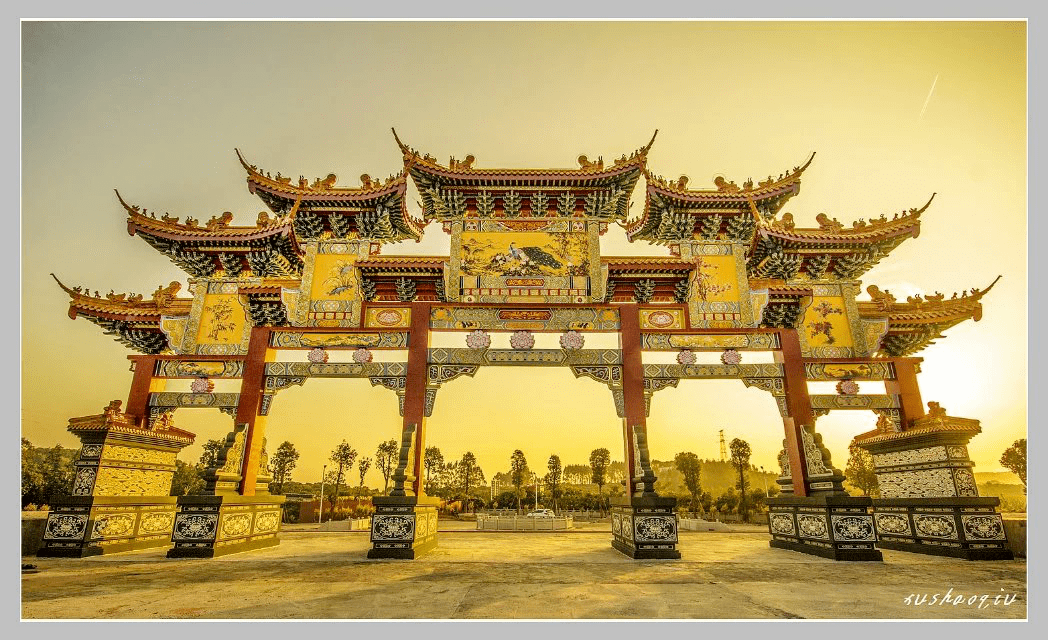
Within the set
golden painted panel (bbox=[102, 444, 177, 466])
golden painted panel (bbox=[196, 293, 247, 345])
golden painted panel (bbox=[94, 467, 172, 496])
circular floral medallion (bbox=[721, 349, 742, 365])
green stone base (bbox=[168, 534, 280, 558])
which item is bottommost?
green stone base (bbox=[168, 534, 280, 558])

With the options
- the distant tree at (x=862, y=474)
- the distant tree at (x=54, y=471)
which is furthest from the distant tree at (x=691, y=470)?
the distant tree at (x=54, y=471)

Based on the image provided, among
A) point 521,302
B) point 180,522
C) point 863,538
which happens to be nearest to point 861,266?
point 863,538

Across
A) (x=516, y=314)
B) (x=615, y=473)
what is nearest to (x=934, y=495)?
(x=516, y=314)

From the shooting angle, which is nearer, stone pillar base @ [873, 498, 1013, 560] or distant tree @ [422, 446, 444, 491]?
stone pillar base @ [873, 498, 1013, 560]

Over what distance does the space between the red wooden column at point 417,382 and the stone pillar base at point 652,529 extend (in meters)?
4.77

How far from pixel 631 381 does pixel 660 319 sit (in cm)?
201

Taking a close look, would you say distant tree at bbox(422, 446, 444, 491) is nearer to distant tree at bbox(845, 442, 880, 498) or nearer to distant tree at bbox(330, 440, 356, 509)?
distant tree at bbox(330, 440, 356, 509)

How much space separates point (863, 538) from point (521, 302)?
8.71 metres

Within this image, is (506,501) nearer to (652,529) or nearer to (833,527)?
(652,529)

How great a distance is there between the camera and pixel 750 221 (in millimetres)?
13125

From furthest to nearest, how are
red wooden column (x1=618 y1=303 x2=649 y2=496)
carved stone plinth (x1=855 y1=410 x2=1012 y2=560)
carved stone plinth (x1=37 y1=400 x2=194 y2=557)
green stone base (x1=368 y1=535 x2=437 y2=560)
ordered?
red wooden column (x1=618 y1=303 x2=649 y2=496) → carved stone plinth (x1=37 y1=400 x2=194 y2=557) → carved stone plinth (x1=855 y1=410 x2=1012 y2=560) → green stone base (x1=368 y1=535 x2=437 y2=560)

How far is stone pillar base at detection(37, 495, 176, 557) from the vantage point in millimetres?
9983

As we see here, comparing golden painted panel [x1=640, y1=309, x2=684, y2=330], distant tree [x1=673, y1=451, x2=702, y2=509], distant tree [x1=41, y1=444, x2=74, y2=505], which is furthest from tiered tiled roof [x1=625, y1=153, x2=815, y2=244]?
distant tree [x1=673, y1=451, x2=702, y2=509]

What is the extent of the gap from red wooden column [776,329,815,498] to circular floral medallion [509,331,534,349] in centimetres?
638
